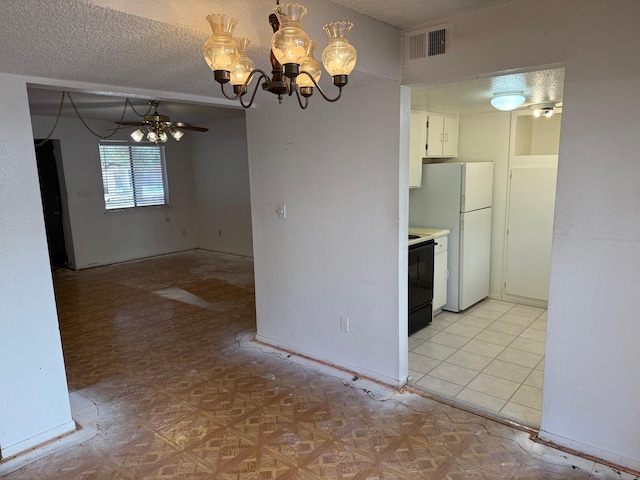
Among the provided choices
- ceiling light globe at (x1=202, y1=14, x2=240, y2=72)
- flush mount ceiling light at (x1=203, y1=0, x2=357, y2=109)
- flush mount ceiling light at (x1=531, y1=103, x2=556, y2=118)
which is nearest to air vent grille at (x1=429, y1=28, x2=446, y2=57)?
flush mount ceiling light at (x1=203, y1=0, x2=357, y2=109)

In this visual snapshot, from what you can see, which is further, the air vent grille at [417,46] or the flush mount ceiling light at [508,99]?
the flush mount ceiling light at [508,99]

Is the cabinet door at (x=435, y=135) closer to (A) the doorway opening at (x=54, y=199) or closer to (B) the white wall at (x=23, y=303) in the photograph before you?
(B) the white wall at (x=23, y=303)

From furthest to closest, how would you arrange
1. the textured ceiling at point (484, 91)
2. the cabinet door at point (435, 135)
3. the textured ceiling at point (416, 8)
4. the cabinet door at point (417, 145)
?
the cabinet door at point (435, 135), the cabinet door at point (417, 145), the textured ceiling at point (484, 91), the textured ceiling at point (416, 8)

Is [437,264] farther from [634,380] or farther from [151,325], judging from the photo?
[151,325]

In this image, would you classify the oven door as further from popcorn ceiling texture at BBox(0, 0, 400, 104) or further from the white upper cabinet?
popcorn ceiling texture at BBox(0, 0, 400, 104)

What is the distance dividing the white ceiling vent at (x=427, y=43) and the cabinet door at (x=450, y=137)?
2038mm

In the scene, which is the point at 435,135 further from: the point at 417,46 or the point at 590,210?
the point at 590,210

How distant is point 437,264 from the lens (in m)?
4.19

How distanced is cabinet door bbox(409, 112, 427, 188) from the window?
5.25 metres

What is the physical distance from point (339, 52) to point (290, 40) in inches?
8.0

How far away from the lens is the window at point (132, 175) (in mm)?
7012

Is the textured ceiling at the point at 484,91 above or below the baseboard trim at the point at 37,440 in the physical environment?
above

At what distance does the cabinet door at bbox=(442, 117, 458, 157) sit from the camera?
177 inches

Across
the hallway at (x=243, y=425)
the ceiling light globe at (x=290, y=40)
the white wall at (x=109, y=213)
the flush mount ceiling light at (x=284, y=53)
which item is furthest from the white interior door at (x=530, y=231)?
the white wall at (x=109, y=213)
